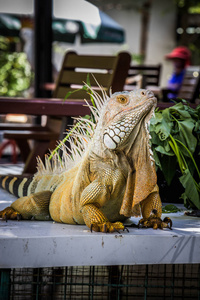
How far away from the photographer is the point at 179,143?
280 cm

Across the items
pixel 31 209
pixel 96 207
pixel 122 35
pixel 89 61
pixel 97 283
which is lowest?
pixel 97 283

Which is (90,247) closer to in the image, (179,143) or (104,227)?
(104,227)

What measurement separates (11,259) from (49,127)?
3.46 metres

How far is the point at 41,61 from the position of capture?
6777 millimetres

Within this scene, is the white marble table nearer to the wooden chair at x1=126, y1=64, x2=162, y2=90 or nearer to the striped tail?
the striped tail

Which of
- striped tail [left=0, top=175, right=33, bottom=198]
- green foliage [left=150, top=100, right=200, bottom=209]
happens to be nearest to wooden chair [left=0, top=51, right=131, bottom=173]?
striped tail [left=0, top=175, right=33, bottom=198]

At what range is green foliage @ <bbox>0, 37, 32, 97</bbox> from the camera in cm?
1235

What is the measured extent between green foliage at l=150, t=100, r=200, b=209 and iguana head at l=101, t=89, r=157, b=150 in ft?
2.16

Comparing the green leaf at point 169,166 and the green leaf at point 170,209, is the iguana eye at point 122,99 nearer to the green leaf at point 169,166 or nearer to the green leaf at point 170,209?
the green leaf at point 169,166

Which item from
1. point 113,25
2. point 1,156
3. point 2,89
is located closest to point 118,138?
point 1,156

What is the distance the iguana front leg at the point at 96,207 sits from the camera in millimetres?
2109

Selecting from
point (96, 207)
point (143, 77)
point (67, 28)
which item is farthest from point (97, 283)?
point (67, 28)

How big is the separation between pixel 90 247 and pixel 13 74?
35.8 ft

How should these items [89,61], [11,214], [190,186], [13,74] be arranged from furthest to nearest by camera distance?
[13,74]
[89,61]
[190,186]
[11,214]
